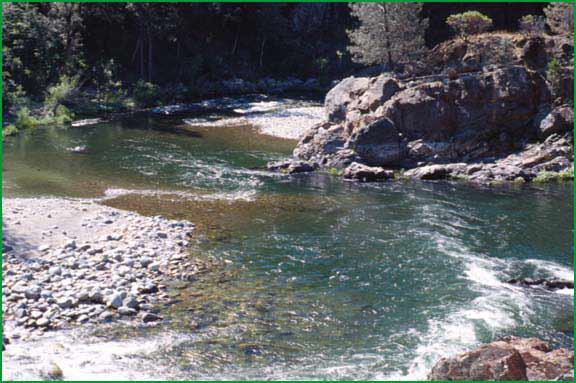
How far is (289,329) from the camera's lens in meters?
15.3

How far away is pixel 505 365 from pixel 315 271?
853cm

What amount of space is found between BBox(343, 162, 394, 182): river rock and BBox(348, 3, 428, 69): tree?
40.3 ft

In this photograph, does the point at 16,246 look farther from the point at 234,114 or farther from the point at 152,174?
the point at 234,114

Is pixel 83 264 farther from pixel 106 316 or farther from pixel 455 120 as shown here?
A: pixel 455 120

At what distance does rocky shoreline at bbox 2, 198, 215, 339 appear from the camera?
1569 cm

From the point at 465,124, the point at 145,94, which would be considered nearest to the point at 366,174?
the point at 465,124

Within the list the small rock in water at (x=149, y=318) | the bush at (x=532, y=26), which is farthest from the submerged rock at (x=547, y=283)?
the bush at (x=532, y=26)

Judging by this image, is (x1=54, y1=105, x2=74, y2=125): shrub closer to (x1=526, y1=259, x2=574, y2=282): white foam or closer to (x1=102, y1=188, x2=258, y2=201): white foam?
(x1=102, y1=188, x2=258, y2=201): white foam

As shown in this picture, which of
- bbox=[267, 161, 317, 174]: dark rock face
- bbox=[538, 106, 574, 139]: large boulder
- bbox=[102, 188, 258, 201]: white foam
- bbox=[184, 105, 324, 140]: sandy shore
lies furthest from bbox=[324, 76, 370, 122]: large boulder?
bbox=[102, 188, 258, 201]: white foam

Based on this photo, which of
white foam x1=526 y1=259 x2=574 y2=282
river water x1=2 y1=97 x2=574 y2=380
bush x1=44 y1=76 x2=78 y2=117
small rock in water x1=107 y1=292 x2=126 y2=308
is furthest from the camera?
bush x1=44 y1=76 x2=78 y2=117

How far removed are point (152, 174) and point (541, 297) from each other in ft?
71.8

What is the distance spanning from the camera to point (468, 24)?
1508 inches

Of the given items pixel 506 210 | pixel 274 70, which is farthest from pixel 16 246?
pixel 274 70

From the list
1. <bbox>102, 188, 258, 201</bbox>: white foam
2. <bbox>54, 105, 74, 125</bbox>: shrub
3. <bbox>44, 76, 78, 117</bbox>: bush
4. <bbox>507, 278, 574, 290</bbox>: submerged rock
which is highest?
<bbox>44, 76, 78, 117</bbox>: bush
